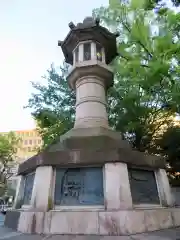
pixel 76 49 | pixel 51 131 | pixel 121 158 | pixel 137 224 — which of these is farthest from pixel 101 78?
pixel 51 131

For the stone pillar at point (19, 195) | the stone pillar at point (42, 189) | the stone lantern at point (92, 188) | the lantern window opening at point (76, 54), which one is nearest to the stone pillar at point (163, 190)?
the stone lantern at point (92, 188)

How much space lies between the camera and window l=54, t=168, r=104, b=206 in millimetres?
3857

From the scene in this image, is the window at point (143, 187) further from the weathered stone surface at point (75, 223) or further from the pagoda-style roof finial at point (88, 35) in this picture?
the pagoda-style roof finial at point (88, 35)

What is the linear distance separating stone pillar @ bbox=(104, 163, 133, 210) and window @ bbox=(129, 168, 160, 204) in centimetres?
36

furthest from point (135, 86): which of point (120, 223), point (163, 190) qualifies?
point (120, 223)

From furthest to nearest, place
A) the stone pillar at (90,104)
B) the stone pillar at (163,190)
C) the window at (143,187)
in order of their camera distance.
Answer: the stone pillar at (90,104), the stone pillar at (163,190), the window at (143,187)

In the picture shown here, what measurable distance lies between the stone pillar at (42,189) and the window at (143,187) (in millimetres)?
1553

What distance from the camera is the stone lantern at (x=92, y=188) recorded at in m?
3.38

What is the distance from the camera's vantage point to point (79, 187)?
4016mm

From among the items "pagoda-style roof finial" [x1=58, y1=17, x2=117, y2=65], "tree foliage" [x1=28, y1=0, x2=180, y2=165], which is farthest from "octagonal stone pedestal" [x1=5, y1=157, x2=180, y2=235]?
"tree foliage" [x1=28, y1=0, x2=180, y2=165]

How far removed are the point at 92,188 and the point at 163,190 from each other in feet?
5.25

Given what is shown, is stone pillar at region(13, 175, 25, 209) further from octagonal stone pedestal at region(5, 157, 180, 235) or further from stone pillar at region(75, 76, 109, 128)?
stone pillar at region(75, 76, 109, 128)

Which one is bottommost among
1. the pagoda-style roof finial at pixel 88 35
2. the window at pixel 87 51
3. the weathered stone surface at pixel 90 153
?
the weathered stone surface at pixel 90 153

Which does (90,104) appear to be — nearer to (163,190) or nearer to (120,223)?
(163,190)
